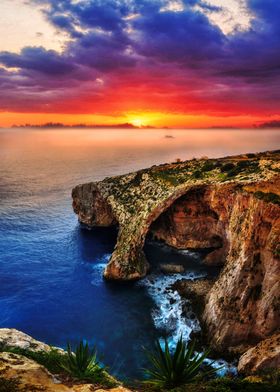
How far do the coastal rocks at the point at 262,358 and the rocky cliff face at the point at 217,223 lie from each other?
11.0ft

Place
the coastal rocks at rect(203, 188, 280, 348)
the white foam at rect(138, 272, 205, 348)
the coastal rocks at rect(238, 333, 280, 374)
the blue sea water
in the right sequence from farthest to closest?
the white foam at rect(138, 272, 205, 348)
the blue sea water
the coastal rocks at rect(203, 188, 280, 348)
the coastal rocks at rect(238, 333, 280, 374)

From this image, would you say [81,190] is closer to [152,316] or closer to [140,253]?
[140,253]

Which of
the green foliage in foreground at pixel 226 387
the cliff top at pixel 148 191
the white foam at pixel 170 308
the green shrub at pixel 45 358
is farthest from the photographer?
the cliff top at pixel 148 191

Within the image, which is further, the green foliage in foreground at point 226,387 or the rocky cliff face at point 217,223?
the rocky cliff face at point 217,223

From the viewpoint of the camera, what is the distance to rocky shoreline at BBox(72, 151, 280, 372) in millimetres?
37469

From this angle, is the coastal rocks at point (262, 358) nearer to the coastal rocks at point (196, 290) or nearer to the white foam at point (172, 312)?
the white foam at point (172, 312)

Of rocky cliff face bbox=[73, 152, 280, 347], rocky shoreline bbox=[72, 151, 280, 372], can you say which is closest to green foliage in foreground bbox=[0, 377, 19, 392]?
rocky shoreline bbox=[72, 151, 280, 372]

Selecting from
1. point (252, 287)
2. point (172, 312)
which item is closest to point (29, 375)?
point (252, 287)

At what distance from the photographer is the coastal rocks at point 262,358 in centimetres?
3023

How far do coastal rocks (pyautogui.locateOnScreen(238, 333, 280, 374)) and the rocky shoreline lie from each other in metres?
0.13

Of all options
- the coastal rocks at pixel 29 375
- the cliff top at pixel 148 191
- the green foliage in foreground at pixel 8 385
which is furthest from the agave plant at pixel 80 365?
the cliff top at pixel 148 191

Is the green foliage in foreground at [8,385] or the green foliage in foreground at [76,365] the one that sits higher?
the green foliage in foreground at [8,385]

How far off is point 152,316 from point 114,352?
8034 millimetres

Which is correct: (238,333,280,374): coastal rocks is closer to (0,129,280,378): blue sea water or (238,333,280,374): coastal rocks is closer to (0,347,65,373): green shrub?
(0,129,280,378): blue sea water
